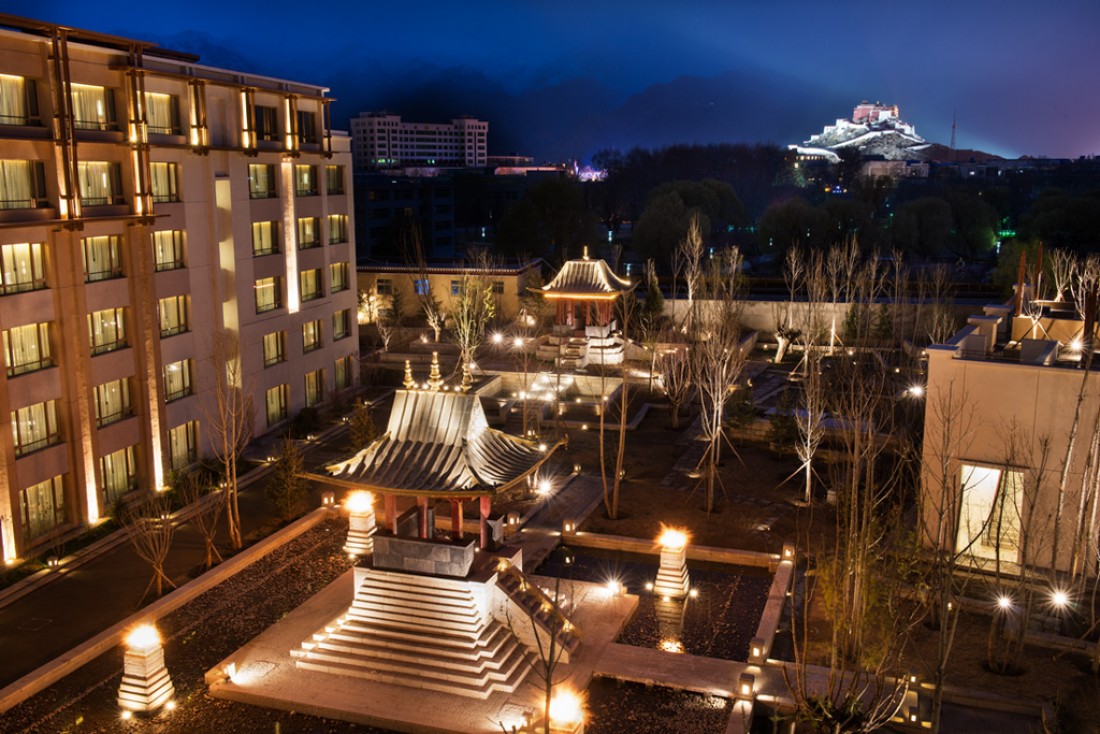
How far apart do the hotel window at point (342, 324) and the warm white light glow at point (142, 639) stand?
21840 mm

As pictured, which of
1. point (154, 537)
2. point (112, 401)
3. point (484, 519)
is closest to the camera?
point (484, 519)

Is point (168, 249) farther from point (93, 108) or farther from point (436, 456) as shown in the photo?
point (436, 456)

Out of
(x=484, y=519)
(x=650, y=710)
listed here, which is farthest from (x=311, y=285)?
(x=650, y=710)

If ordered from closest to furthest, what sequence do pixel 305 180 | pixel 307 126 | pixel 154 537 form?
pixel 154 537 < pixel 307 126 < pixel 305 180

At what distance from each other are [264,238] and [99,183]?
792 cm

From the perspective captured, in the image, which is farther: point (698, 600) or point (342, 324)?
point (342, 324)

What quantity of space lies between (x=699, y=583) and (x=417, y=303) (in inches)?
1220

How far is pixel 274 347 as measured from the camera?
3250 cm

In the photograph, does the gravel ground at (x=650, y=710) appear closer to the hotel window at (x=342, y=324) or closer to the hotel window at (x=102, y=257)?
the hotel window at (x=102, y=257)

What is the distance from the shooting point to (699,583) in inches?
820

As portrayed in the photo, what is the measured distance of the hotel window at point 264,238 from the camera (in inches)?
1240

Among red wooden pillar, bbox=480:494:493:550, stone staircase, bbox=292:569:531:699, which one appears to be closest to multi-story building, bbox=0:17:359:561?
stone staircase, bbox=292:569:531:699

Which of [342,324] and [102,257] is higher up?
[102,257]

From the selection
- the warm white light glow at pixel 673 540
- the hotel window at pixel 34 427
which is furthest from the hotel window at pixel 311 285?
the warm white light glow at pixel 673 540
